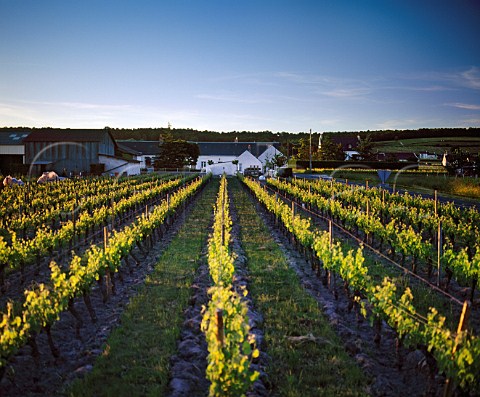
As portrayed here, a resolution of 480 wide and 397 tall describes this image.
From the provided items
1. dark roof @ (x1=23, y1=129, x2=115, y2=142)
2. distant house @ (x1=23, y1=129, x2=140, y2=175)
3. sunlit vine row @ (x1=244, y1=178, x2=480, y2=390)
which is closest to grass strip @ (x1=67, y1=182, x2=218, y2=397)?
sunlit vine row @ (x1=244, y1=178, x2=480, y2=390)

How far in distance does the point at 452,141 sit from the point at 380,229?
113m

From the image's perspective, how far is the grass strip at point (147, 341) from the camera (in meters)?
6.05

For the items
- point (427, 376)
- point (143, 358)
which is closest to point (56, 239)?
point (143, 358)

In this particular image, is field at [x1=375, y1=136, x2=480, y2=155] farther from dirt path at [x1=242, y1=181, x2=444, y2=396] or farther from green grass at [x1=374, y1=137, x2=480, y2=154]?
dirt path at [x1=242, y1=181, x2=444, y2=396]

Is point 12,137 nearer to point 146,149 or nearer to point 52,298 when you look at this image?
point 146,149

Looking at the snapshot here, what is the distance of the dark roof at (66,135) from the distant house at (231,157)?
102ft

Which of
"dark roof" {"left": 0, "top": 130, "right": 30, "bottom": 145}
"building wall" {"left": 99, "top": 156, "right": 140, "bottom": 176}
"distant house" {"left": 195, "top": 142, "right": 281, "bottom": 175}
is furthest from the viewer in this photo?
"distant house" {"left": 195, "top": 142, "right": 281, "bottom": 175}

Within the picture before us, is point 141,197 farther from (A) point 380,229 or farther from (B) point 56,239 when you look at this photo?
(A) point 380,229

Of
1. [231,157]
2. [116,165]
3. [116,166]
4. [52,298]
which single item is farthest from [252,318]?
[231,157]

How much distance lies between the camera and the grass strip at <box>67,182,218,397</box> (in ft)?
19.9

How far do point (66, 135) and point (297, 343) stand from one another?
59.7 metres

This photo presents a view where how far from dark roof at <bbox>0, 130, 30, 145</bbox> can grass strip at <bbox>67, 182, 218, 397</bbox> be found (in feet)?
187

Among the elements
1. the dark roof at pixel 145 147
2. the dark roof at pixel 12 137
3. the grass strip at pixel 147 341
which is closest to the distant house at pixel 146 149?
the dark roof at pixel 145 147

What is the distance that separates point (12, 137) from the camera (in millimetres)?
63094
